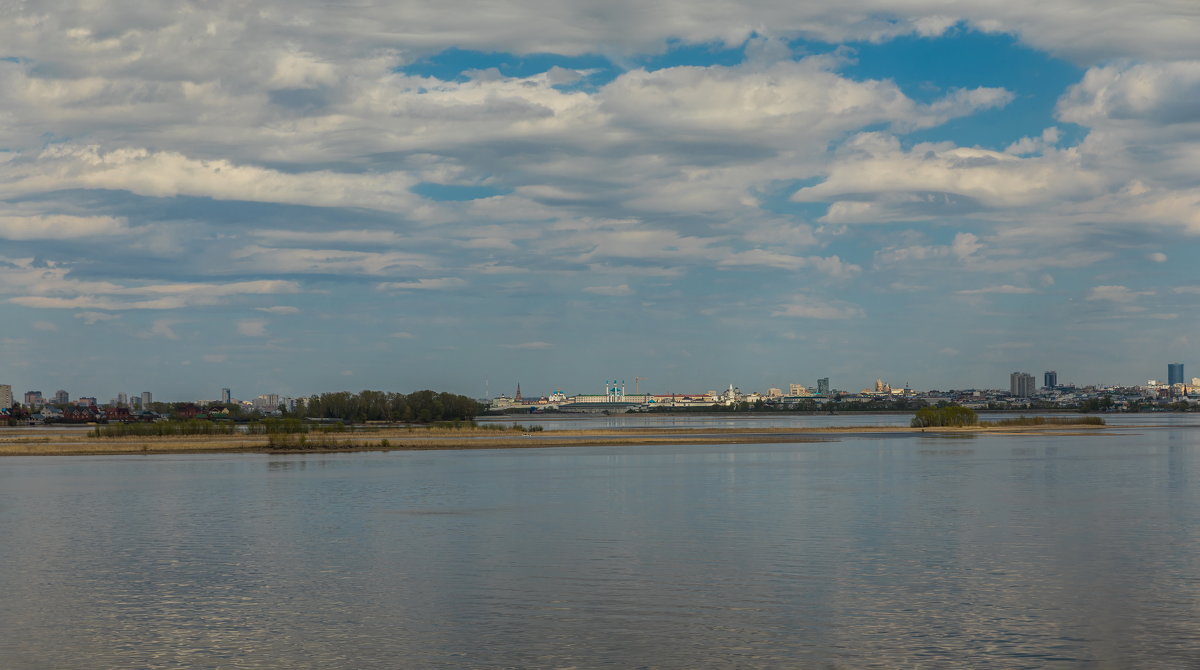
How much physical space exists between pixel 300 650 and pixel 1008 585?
15.7 m

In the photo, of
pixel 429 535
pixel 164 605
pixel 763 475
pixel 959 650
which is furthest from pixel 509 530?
pixel 763 475

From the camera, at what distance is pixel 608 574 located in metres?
27.9

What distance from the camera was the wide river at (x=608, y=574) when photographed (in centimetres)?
2016

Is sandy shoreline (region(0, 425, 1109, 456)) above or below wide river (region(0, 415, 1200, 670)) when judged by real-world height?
above

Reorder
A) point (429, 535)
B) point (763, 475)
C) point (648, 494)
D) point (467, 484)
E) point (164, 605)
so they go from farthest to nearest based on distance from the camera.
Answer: point (763, 475)
point (467, 484)
point (648, 494)
point (429, 535)
point (164, 605)

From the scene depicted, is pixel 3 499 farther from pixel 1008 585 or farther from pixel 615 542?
pixel 1008 585

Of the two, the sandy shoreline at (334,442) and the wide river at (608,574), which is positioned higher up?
the sandy shoreline at (334,442)

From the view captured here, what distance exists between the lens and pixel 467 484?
2265 inches

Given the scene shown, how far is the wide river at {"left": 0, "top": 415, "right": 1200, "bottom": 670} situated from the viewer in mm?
20156

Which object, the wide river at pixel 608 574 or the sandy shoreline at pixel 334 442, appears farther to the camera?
the sandy shoreline at pixel 334 442

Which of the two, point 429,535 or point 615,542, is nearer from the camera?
point 615,542

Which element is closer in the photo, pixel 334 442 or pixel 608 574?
pixel 608 574

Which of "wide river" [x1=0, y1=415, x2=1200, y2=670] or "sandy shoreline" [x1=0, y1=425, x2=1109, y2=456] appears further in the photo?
"sandy shoreline" [x1=0, y1=425, x2=1109, y2=456]

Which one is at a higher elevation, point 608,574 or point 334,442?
point 334,442
